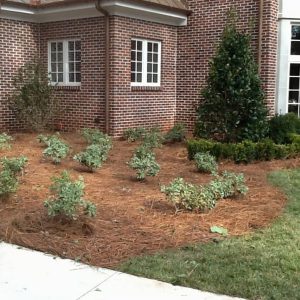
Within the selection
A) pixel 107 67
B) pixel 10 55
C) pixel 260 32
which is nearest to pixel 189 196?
pixel 107 67

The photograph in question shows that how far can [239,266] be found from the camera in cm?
452

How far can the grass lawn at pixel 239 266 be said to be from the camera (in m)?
4.07

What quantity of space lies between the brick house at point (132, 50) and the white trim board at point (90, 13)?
3 centimetres

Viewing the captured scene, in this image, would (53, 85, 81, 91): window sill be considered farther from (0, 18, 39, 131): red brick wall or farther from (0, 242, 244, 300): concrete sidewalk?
(0, 242, 244, 300): concrete sidewalk

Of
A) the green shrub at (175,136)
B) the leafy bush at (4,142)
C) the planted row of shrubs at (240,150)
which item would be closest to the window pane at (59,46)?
the leafy bush at (4,142)

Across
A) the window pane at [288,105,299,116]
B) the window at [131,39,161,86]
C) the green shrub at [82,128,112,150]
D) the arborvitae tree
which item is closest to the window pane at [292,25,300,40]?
the window pane at [288,105,299,116]

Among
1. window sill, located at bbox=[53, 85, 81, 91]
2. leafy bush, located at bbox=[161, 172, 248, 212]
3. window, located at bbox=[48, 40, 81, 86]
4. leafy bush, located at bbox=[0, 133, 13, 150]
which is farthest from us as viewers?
window, located at bbox=[48, 40, 81, 86]

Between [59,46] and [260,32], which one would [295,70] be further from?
[59,46]

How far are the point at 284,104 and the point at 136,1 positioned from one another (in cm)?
477

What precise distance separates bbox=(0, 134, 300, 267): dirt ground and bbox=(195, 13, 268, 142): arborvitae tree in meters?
2.05

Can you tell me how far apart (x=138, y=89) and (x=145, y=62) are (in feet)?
2.75

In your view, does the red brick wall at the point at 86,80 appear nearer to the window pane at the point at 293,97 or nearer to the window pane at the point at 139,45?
the window pane at the point at 139,45

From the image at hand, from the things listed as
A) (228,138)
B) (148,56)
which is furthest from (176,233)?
(148,56)

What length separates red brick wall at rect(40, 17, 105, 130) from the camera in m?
13.1
